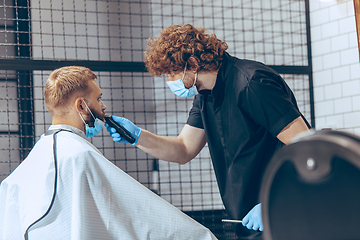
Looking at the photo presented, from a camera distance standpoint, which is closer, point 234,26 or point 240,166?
point 240,166

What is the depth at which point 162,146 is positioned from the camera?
6.67ft

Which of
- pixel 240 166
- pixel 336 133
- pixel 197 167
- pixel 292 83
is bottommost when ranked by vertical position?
pixel 197 167

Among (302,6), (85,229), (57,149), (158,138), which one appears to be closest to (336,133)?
(85,229)

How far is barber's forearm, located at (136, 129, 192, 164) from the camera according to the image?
2004 mm

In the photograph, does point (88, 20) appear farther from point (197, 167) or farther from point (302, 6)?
point (302, 6)

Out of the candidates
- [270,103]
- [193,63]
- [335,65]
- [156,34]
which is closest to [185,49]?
[193,63]

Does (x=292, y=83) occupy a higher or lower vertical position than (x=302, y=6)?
lower

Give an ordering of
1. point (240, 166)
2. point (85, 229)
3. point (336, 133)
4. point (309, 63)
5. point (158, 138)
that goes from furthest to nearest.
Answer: point (309, 63), point (158, 138), point (240, 166), point (85, 229), point (336, 133)

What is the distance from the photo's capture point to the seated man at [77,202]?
1.48 meters

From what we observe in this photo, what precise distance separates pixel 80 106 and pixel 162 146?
0.52 meters

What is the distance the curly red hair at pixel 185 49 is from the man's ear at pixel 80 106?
0.41 metres

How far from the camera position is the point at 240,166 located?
1700 millimetres

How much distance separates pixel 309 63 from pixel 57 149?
2260 mm

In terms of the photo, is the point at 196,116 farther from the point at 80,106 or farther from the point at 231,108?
the point at 80,106
